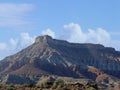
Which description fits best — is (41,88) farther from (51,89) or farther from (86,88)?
(86,88)

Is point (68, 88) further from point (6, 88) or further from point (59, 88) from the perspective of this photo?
point (6, 88)

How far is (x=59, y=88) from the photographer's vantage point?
14100 cm

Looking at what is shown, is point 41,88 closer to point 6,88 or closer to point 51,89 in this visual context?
point 51,89

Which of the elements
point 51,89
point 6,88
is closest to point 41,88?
point 51,89

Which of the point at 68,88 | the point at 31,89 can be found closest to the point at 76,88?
the point at 68,88

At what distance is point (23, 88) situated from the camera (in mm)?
145375

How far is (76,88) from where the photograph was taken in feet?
473

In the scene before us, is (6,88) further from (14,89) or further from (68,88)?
(68,88)

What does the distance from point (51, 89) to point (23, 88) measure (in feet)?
29.7

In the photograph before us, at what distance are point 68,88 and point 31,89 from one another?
11.5m

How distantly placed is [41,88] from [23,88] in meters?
5.89

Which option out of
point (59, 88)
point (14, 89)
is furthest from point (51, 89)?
point (14, 89)

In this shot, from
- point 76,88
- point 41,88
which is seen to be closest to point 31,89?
point 41,88
